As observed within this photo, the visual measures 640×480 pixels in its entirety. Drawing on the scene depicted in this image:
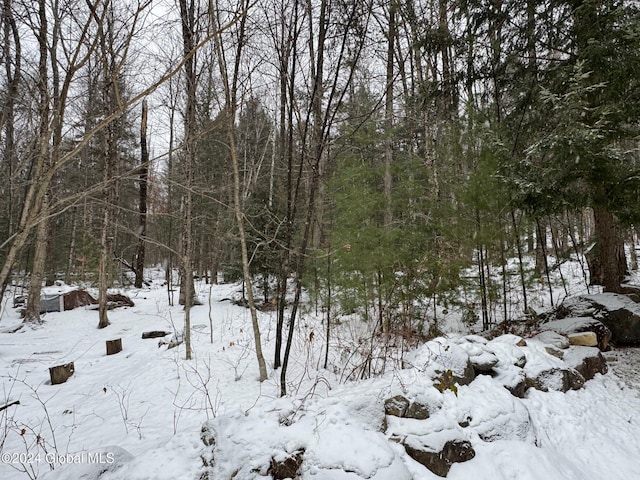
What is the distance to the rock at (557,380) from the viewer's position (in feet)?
13.0

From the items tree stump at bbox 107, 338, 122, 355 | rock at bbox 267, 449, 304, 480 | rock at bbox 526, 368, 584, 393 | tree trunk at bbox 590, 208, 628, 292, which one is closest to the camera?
rock at bbox 267, 449, 304, 480

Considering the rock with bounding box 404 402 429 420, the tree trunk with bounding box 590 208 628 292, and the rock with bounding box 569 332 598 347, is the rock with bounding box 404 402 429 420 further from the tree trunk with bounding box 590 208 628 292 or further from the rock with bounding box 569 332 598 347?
the tree trunk with bounding box 590 208 628 292

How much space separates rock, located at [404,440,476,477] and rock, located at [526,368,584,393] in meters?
1.86

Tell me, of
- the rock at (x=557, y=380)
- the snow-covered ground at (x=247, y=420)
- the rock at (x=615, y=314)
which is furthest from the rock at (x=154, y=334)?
the rock at (x=615, y=314)

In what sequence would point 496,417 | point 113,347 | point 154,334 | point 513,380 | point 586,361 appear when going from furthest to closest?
point 154,334 < point 113,347 < point 586,361 < point 513,380 < point 496,417

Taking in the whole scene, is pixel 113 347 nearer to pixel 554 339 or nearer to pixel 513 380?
pixel 513 380

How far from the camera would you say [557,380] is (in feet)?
13.2

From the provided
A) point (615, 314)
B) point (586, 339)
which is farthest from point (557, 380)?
point (615, 314)

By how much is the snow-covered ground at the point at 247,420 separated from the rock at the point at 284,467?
0.07 m

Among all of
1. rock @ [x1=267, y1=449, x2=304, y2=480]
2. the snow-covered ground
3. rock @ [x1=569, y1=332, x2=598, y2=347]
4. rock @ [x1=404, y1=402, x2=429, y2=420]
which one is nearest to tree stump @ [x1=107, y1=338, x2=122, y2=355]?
the snow-covered ground

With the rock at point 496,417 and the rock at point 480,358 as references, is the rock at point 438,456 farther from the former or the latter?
the rock at point 480,358

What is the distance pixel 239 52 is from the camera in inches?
169

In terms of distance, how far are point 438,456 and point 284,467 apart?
3.87ft

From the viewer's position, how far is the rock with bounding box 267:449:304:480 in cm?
233
